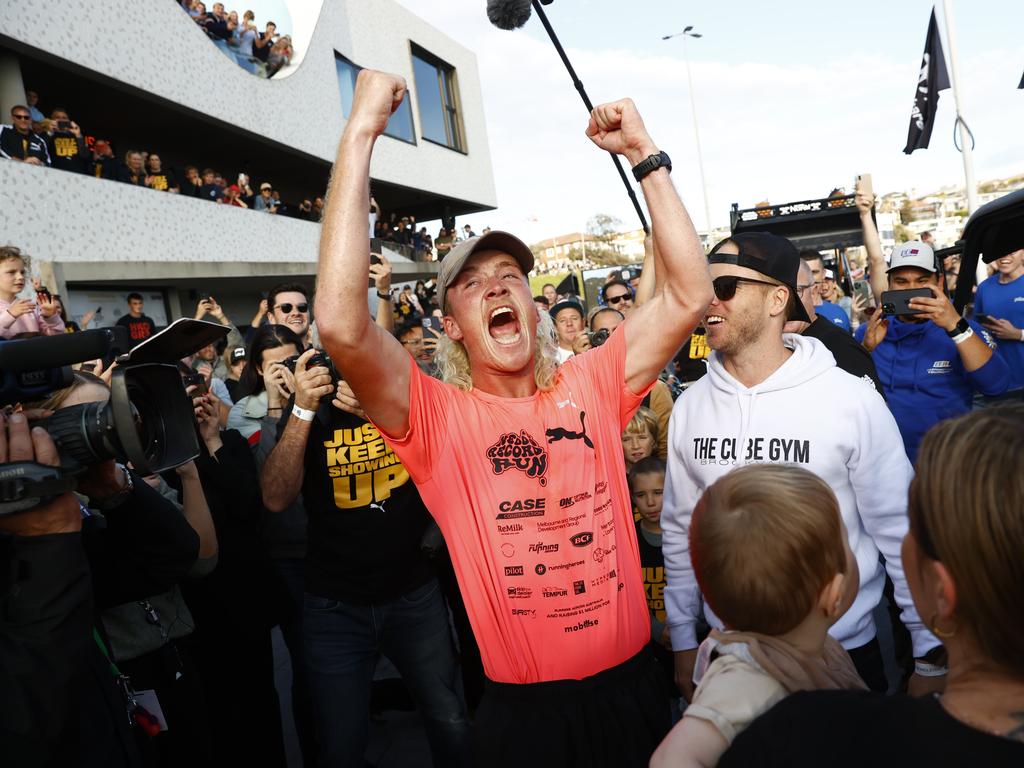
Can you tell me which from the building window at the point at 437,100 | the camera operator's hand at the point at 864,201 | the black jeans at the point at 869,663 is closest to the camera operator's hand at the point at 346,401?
the black jeans at the point at 869,663

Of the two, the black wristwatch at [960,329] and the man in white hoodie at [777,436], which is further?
the black wristwatch at [960,329]

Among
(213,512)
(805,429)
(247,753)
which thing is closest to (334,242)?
(805,429)

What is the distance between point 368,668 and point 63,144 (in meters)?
10.8

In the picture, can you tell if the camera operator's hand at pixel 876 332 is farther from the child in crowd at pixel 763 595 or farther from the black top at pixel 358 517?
the child in crowd at pixel 763 595

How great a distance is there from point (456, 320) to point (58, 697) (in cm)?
140

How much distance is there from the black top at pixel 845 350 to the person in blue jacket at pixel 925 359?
0.65 metres

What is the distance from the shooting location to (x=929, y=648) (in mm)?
1966

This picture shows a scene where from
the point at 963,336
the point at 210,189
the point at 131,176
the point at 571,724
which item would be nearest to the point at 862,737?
the point at 571,724

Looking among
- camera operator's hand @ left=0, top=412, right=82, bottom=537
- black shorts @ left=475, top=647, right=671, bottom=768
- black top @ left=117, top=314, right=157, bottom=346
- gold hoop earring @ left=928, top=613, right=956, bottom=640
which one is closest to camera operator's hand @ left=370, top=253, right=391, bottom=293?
camera operator's hand @ left=0, top=412, right=82, bottom=537

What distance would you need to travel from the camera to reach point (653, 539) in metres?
3.44

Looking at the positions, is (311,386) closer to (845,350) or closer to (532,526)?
(532,526)

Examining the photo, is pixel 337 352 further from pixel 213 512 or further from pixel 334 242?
pixel 213 512

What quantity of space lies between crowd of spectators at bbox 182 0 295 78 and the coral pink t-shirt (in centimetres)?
1457

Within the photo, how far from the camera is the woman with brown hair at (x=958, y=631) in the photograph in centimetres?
89
